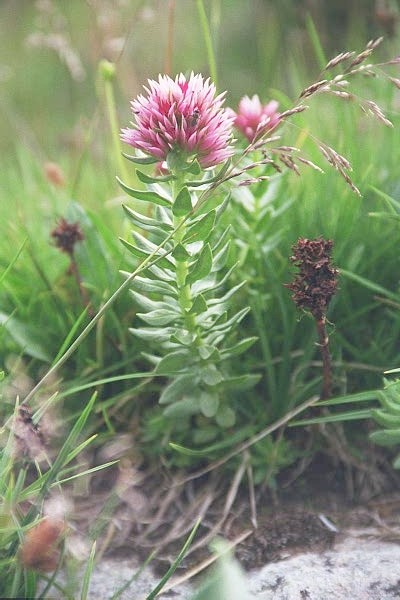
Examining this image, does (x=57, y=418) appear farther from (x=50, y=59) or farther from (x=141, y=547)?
(x=50, y=59)

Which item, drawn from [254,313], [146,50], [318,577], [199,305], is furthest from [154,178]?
[146,50]

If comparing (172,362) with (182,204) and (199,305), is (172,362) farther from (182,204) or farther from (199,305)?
(182,204)

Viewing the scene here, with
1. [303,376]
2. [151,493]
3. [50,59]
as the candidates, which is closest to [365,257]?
[303,376]

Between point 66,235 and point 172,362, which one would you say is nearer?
point 172,362

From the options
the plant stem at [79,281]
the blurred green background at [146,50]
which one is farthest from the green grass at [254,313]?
the blurred green background at [146,50]

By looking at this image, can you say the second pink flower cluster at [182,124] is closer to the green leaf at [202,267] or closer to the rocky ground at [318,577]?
the green leaf at [202,267]

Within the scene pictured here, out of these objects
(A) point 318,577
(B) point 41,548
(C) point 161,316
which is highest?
(C) point 161,316
